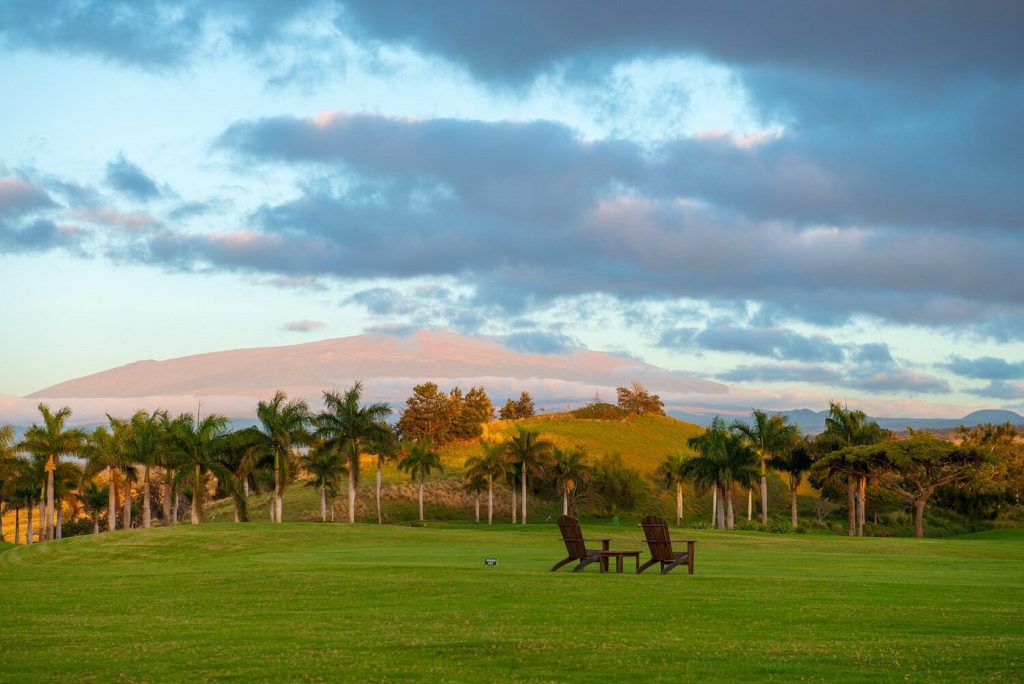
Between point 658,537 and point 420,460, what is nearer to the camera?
point 658,537

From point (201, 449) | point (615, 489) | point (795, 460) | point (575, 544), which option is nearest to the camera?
point (575, 544)

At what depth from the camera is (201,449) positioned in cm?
8544

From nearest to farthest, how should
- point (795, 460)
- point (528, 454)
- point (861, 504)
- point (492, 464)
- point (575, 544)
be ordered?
Result: 1. point (575, 544)
2. point (861, 504)
3. point (795, 460)
4. point (528, 454)
5. point (492, 464)

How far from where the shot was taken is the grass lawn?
46.0ft

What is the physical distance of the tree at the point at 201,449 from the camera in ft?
280

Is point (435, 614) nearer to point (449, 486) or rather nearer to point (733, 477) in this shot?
point (733, 477)

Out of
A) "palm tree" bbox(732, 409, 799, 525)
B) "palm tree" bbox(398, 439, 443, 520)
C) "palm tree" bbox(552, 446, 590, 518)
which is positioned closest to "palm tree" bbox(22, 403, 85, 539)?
"palm tree" bbox(398, 439, 443, 520)

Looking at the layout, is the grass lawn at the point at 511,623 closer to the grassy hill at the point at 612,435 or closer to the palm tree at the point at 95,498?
the palm tree at the point at 95,498

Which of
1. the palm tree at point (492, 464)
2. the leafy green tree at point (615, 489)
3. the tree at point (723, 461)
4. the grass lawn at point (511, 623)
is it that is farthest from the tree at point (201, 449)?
the leafy green tree at point (615, 489)

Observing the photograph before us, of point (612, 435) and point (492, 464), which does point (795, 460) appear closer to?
point (492, 464)

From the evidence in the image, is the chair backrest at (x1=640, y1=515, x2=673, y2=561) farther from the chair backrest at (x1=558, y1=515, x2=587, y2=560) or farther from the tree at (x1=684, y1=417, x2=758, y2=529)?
the tree at (x1=684, y1=417, x2=758, y2=529)

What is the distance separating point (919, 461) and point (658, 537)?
7974cm

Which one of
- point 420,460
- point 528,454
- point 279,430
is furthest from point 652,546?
point 528,454

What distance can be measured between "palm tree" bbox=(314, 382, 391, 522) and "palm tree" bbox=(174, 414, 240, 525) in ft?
30.1
